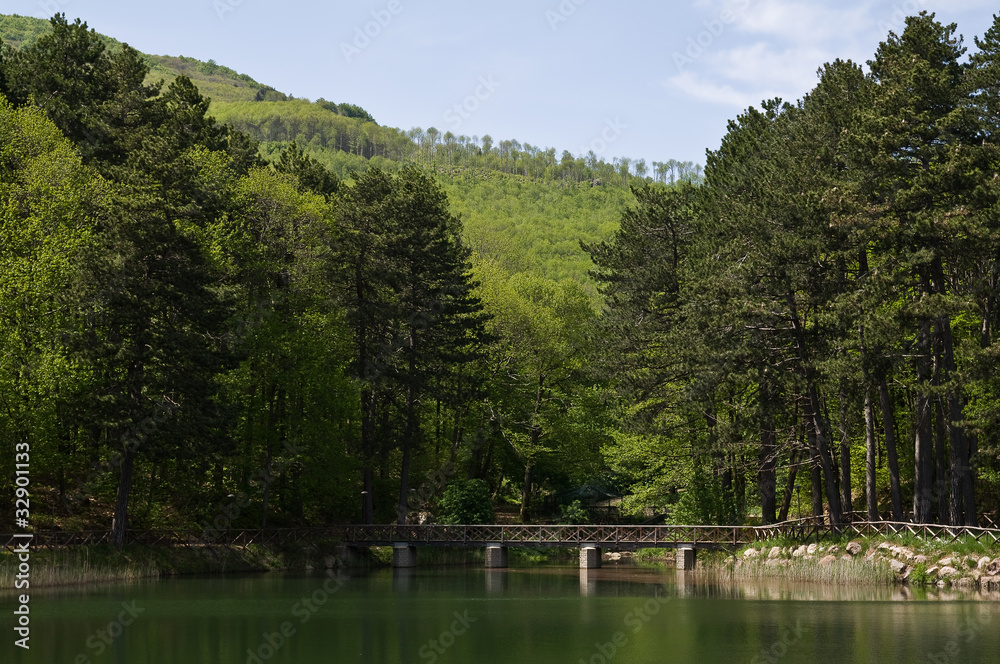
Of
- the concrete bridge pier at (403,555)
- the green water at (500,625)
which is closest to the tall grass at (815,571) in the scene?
the green water at (500,625)

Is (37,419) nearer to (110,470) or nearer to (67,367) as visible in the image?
(67,367)

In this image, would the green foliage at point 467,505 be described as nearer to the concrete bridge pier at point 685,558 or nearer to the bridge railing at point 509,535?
the bridge railing at point 509,535

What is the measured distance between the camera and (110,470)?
1435 inches

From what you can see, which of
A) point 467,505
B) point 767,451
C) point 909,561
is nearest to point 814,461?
point 767,451

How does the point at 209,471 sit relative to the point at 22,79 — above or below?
below

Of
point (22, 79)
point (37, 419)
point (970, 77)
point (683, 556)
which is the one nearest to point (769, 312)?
point (970, 77)

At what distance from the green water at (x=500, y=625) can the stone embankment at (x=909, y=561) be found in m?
1.79

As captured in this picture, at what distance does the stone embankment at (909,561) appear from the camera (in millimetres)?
27859

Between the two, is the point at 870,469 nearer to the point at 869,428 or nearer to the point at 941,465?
the point at 869,428

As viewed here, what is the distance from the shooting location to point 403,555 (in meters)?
44.8

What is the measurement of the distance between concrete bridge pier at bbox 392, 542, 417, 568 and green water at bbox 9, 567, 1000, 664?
39.1 feet

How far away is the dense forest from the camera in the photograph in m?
31.4

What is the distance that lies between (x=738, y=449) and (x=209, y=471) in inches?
859

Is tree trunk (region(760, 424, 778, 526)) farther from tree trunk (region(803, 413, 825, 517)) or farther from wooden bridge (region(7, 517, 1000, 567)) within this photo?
tree trunk (region(803, 413, 825, 517))
